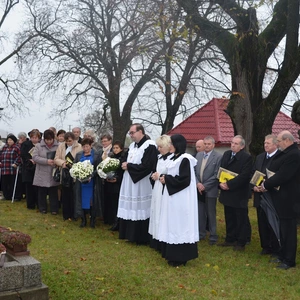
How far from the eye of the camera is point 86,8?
893 inches

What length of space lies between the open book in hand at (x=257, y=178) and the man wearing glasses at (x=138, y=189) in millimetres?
1735

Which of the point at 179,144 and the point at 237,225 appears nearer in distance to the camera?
the point at 179,144

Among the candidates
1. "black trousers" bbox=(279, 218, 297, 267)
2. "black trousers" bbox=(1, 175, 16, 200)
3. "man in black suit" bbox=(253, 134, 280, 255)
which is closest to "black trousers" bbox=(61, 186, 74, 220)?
"black trousers" bbox=(1, 175, 16, 200)

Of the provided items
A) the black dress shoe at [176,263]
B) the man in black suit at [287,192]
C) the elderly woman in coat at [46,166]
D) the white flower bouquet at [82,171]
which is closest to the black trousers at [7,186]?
the elderly woman in coat at [46,166]

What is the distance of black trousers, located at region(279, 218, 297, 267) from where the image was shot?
23.3 feet

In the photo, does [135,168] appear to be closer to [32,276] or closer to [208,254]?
[208,254]

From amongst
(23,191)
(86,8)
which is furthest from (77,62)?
(23,191)

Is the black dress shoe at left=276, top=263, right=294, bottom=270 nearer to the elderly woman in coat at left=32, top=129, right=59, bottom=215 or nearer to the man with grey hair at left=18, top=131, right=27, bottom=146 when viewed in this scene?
the elderly woman in coat at left=32, top=129, right=59, bottom=215

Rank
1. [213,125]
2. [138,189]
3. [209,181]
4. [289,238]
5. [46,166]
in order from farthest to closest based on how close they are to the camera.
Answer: [213,125] → [46,166] → [209,181] → [138,189] → [289,238]

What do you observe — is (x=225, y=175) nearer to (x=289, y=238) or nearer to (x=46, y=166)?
(x=289, y=238)

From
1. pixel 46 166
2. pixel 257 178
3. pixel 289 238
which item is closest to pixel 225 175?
pixel 257 178

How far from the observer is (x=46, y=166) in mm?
11336

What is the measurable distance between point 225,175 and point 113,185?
2543mm

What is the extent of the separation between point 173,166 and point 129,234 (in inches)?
76.2
